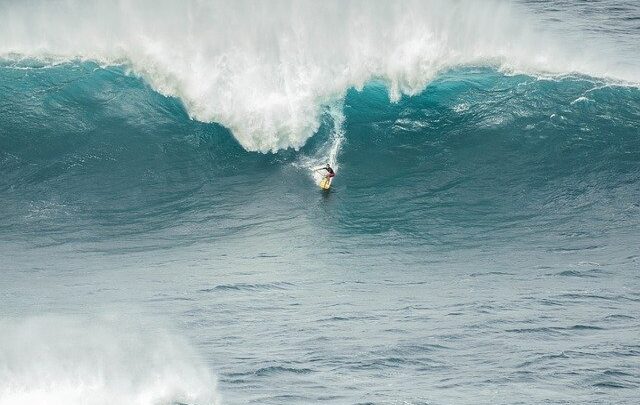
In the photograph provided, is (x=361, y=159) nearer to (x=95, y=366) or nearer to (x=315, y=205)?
(x=315, y=205)

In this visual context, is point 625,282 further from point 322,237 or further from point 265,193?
point 265,193


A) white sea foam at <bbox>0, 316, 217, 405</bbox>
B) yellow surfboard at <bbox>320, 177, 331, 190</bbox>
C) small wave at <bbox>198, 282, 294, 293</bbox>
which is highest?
yellow surfboard at <bbox>320, 177, 331, 190</bbox>

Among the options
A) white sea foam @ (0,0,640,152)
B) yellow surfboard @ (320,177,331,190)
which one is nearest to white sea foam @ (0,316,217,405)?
yellow surfboard @ (320,177,331,190)

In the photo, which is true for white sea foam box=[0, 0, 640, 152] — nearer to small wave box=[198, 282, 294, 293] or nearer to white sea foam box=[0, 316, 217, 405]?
small wave box=[198, 282, 294, 293]

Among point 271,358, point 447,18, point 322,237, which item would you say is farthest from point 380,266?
point 447,18

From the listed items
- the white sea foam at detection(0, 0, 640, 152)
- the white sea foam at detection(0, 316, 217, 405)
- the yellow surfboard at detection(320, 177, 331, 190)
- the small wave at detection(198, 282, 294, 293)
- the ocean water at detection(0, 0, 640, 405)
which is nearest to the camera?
the white sea foam at detection(0, 316, 217, 405)

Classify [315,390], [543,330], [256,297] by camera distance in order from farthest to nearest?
[256,297] → [543,330] → [315,390]

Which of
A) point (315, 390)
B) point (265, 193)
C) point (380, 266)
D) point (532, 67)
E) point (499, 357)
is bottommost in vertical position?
point (315, 390)
